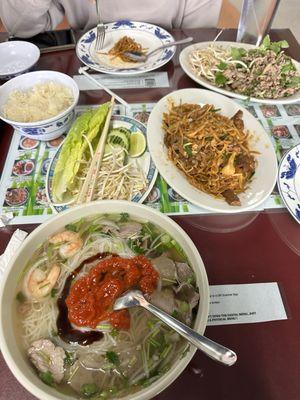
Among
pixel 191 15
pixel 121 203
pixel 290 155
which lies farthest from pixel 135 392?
pixel 191 15

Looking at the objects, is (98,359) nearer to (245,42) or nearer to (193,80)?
(193,80)

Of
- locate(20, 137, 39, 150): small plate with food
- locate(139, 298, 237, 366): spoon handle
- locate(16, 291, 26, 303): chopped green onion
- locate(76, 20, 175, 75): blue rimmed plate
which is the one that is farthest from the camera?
locate(76, 20, 175, 75): blue rimmed plate

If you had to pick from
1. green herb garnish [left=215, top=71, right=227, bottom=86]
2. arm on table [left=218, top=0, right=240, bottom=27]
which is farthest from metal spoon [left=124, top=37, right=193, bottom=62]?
arm on table [left=218, top=0, right=240, bottom=27]

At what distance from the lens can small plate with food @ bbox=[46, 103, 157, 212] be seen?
1.22m

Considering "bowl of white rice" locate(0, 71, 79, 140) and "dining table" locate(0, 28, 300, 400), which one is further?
"bowl of white rice" locate(0, 71, 79, 140)

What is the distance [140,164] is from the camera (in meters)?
1.35

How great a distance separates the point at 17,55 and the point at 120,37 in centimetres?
64

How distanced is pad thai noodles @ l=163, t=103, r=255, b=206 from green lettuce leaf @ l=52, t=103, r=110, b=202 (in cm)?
31

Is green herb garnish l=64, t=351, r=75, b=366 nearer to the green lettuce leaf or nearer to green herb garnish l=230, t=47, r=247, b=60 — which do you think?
the green lettuce leaf

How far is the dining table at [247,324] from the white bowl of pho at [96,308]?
20cm

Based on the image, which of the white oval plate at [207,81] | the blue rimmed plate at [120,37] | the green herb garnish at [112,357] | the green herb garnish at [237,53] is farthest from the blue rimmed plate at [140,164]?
the green herb garnish at [237,53]

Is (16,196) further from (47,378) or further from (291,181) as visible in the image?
(291,181)

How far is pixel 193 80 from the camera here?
1743 mm

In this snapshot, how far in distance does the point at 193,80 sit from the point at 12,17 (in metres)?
1.22
